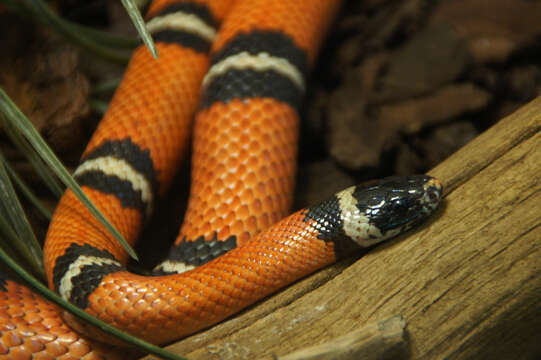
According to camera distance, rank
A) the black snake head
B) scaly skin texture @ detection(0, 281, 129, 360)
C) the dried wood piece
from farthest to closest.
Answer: the black snake head, scaly skin texture @ detection(0, 281, 129, 360), the dried wood piece

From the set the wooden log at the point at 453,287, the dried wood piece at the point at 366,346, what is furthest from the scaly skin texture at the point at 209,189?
the dried wood piece at the point at 366,346

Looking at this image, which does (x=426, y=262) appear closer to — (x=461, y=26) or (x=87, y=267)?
(x=87, y=267)

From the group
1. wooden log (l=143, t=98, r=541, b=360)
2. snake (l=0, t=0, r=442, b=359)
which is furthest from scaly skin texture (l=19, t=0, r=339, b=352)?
wooden log (l=143, t=98, r=541, b=360)

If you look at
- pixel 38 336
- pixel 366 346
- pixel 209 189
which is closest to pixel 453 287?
pixel 366 346

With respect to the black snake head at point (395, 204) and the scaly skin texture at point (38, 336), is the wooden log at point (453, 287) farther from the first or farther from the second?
the scaly skin texture at point (38, 336)

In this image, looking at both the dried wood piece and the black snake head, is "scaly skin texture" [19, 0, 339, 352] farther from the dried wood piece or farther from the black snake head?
the dried wood piece

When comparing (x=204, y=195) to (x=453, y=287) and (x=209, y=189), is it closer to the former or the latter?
(x=209, y=189)
